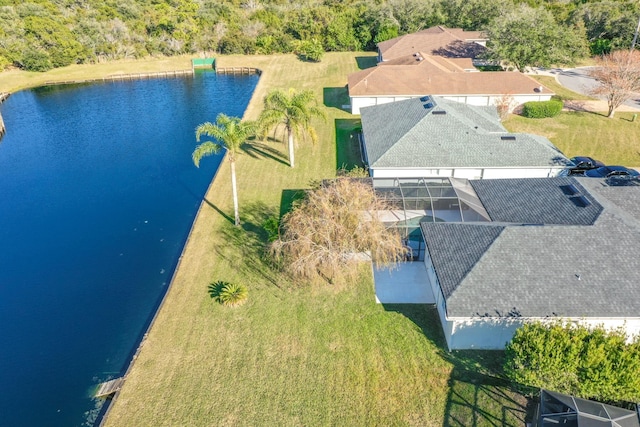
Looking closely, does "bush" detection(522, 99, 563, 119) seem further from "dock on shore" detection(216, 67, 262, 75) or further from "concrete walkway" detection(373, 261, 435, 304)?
"dock on shore" detection(216, 67, 262, 75)

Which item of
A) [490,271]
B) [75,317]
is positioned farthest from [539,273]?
[75,317]

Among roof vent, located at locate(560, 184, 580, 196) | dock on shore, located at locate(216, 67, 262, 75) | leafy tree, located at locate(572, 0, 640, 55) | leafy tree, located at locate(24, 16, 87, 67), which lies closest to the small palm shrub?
roof vent, located at locate(560, 184, 580, 196)

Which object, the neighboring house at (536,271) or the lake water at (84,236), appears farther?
the lake water at (84,236)

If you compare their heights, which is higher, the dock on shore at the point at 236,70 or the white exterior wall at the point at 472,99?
the white exterior wall at the point at 472,99

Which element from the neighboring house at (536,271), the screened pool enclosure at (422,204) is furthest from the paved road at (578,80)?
the screened pool enclosure at (422,204)

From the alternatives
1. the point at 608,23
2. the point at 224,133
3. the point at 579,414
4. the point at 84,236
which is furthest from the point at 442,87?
the point at 579,414

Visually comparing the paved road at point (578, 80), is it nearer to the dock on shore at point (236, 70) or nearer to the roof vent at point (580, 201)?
the roof vent at point (580, 201)

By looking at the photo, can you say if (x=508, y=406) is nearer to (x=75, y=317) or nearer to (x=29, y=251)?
(x=75, y=317)
